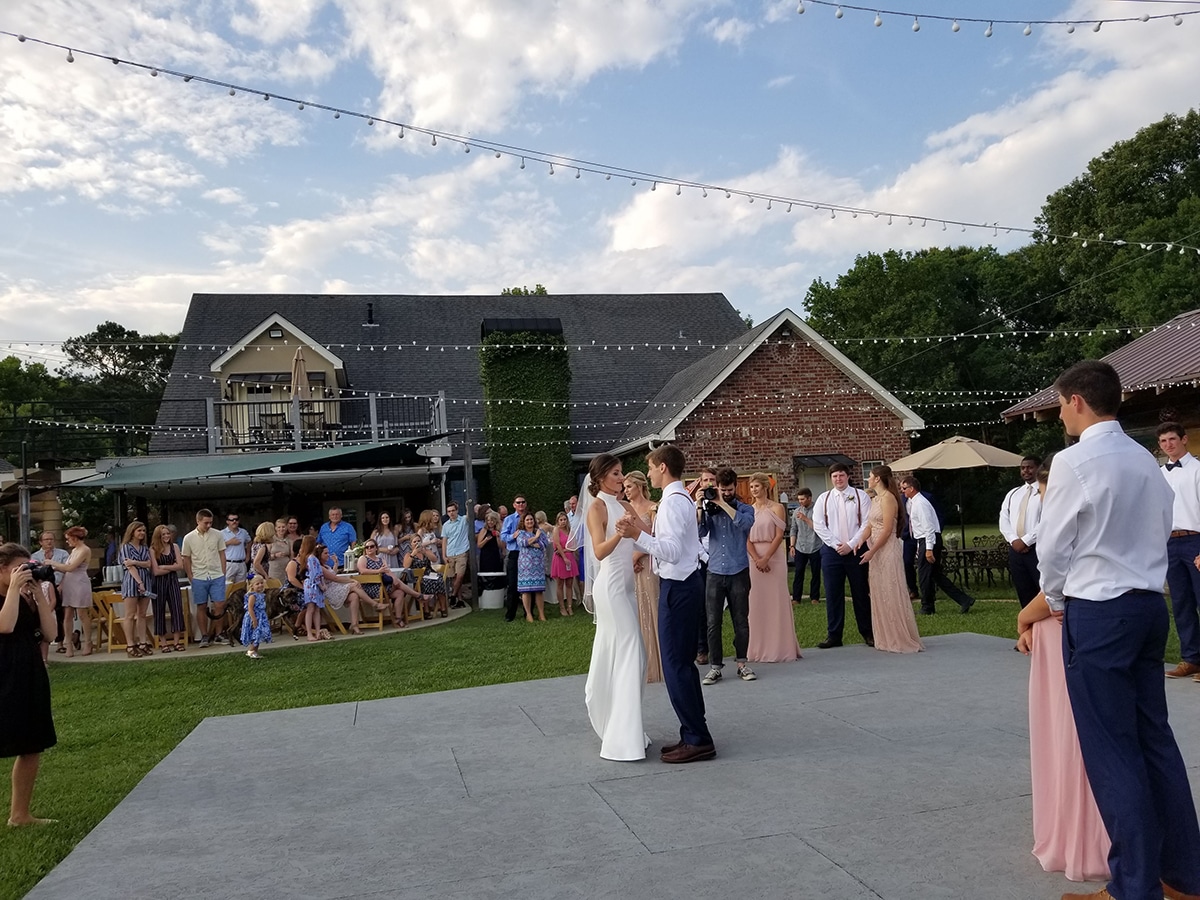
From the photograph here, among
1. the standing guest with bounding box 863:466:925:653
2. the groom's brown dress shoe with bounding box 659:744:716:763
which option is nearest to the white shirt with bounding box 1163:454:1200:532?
the standing guest with bounding box 863:466:925:653

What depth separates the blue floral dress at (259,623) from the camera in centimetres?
1188

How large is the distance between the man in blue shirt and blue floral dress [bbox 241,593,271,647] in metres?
6.10

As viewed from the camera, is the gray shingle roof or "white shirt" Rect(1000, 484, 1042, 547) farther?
the gray shingle roof

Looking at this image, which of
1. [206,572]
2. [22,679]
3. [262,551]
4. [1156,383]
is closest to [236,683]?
[206,572]

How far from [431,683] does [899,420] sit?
17656mm

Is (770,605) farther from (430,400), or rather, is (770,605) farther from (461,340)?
(461,340)

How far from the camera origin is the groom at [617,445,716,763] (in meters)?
5.38

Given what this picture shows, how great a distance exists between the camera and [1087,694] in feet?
10.3

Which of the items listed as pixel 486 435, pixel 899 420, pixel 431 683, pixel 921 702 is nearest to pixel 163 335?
pixel 486 435

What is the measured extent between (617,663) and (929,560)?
7872mm

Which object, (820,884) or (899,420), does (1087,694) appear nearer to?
(820,884)

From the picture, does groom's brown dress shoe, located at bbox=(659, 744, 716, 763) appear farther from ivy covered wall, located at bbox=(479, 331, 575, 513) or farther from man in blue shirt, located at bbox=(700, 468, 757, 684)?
ivy covered wall, located at bbox=(479, 331, 575, 513)

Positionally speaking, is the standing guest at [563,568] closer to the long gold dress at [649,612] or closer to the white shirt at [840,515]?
the white shirt at [840,515]

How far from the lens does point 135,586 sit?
40.4 ft
